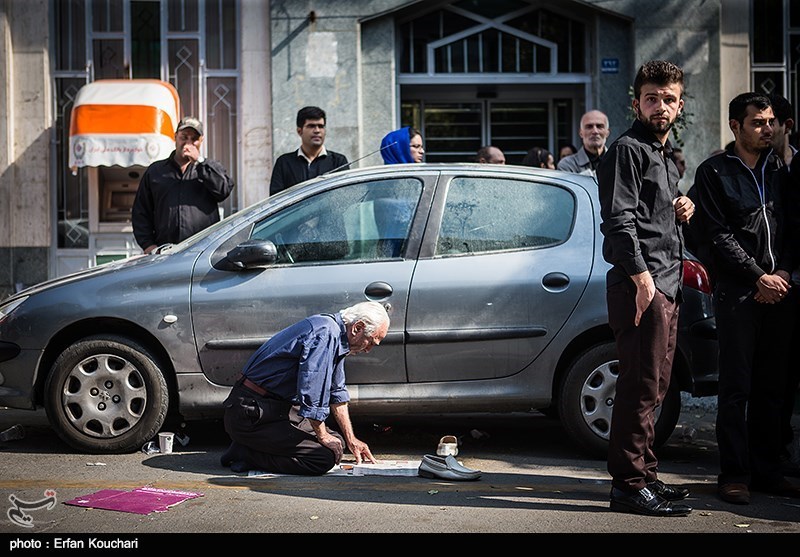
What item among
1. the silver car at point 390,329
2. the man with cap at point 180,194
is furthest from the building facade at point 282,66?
the silver car at point 390,329

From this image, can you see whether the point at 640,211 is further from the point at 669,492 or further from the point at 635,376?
the point at 669,492

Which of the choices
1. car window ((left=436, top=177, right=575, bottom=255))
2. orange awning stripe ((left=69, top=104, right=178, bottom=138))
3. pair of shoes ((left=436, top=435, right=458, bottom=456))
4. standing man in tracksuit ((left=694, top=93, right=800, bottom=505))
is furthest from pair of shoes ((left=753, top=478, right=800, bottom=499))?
orange awning stripe ((left=69, top=104, right=178, bottom=138))

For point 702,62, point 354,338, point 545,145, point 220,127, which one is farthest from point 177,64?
point 354,338

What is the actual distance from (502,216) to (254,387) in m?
1.80

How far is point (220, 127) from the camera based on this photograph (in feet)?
43.2

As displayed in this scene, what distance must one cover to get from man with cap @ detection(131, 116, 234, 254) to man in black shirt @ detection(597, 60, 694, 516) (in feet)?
13.6

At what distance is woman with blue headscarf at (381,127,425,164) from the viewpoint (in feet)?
29.5

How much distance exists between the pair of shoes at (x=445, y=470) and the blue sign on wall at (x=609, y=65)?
8.11 meters

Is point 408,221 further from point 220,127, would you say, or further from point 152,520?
point 220,127

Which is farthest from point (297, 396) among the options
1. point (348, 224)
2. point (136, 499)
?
point (348, 224)

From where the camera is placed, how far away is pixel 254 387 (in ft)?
20.0

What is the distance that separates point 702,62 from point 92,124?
683cm

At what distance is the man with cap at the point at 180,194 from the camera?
8.60 m
